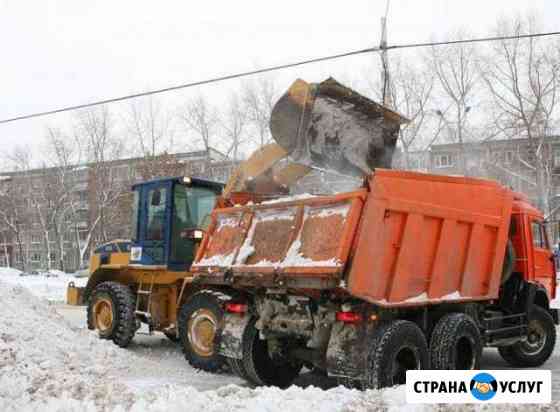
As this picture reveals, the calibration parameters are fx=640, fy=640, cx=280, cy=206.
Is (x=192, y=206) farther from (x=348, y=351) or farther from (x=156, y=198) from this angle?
(x=348, y=351)

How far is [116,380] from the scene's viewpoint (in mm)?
7766

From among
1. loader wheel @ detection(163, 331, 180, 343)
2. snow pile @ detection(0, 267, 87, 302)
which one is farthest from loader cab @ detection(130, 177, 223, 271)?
snow pile @ detection(0, 267, 87, 302)

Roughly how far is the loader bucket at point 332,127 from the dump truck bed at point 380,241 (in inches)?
47.8

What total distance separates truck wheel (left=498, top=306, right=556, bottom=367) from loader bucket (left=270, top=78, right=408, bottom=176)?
3794 millimetres

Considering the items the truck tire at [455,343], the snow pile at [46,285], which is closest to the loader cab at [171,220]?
the truck tire at [455,343]

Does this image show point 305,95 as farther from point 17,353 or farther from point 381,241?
point 17,353

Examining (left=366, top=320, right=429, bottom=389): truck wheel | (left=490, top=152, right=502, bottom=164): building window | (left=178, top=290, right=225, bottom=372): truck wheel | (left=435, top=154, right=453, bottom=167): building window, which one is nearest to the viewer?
(left=366, top=320, right=429, bottom=389): truck wheel

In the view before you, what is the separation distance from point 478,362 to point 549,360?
3.37 metres

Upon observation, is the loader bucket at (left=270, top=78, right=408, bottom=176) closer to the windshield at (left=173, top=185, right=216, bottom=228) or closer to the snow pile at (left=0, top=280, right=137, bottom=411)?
the windshield at (left=173, top=185, right=216, bottom=228)

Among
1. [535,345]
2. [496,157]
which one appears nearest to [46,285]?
[535,345]

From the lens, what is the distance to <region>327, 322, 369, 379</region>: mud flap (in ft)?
22.6

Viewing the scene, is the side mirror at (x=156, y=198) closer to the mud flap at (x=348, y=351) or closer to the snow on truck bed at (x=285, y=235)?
the snow on truck bed at (x=285, y=235)

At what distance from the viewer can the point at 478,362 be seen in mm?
8336

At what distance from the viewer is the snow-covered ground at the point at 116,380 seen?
580cm
